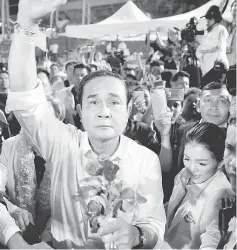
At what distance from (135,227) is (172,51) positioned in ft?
4.16

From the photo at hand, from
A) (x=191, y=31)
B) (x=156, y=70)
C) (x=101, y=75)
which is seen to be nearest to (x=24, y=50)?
(x=101, y=75)

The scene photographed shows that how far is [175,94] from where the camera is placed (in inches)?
51.5

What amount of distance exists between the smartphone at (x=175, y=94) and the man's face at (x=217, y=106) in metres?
0.12

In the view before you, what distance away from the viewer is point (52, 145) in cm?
116

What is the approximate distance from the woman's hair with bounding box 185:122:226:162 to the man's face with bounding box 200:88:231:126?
48 mm

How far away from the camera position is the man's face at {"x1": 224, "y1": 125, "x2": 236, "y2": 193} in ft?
3.68

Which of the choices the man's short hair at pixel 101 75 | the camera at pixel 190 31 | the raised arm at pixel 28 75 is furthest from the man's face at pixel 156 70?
the raised arm at pixel 28 75

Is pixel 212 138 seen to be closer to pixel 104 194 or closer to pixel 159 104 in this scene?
pixel 159 104

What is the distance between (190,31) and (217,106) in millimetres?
474

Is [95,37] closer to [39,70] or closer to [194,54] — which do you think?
[194,54]

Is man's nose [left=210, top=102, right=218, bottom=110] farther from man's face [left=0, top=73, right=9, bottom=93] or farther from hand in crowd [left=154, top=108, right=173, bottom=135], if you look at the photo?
man's face [left=0, top=73, right=9, bottom=93]

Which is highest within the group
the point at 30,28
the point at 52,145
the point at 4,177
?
the point at 30,28

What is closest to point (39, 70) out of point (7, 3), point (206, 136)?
point (7, 3)

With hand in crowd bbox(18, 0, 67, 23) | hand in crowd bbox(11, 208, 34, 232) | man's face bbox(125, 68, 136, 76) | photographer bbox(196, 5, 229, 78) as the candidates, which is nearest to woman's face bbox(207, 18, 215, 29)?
photographer bbox(196, 5, 229, 78)
